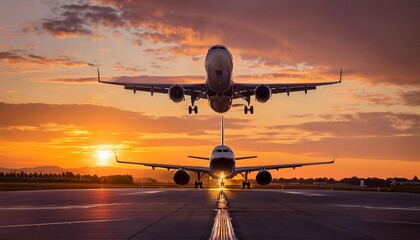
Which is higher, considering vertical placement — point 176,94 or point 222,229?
point 176,94

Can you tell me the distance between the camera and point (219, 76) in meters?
48.9

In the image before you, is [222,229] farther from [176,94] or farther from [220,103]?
[220,103]

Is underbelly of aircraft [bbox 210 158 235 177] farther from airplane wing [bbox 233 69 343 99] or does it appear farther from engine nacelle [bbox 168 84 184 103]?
engine nacelle [bbox 168 84 184 103]

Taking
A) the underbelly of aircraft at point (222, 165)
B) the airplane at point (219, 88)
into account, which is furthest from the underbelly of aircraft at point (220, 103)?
the underbelly of aircraft at point (222, 165)

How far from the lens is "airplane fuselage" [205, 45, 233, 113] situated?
160 ft

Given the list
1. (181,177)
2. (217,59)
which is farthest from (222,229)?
(181,177)

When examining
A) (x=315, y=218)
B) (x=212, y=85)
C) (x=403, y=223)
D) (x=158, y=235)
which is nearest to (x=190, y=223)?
(x=158, y=235)

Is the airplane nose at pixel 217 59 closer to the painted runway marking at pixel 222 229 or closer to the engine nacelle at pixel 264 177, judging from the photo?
the painted runway marking at pixel 222 229

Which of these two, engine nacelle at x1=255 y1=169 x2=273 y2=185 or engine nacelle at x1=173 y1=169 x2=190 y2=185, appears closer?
engine nacelle at x1=173 y1=169 x2=190 y2=185

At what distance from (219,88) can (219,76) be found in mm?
2057

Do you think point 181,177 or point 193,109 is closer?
point 193,109

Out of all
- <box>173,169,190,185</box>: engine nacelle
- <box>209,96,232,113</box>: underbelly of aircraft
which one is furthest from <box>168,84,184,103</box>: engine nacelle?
<box>173,169,190,185</box>: engine nacelle

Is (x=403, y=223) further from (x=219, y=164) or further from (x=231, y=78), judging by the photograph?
(x=219, y=164)

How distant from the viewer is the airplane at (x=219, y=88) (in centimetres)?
4900
